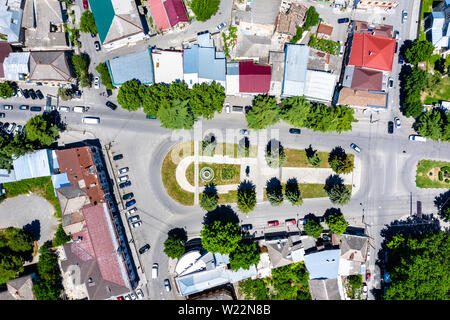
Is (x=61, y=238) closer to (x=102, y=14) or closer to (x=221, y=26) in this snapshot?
(x=102, y=14)

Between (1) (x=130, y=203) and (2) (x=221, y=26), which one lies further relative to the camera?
(2) (x=221, y=26)

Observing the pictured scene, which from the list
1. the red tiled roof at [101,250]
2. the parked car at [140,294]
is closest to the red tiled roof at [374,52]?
the red tiled roof at [101,250]

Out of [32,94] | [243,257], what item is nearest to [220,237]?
[243,257]

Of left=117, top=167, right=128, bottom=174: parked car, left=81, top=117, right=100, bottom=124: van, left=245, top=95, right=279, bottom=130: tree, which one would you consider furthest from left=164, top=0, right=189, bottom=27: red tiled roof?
left=117, top=167, right=128, bottom=174: parked car

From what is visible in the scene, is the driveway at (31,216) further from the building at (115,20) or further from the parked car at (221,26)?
the parked car at (221,26)

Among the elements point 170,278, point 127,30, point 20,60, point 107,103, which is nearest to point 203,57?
point 127,30

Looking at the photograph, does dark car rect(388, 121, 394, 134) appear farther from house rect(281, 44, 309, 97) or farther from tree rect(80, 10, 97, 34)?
tree rect(80, 10, 97, 34)

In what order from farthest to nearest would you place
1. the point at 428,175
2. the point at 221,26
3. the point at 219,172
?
1. the point at 428,175
2. the point at 219,172
3. the point at 221,26
